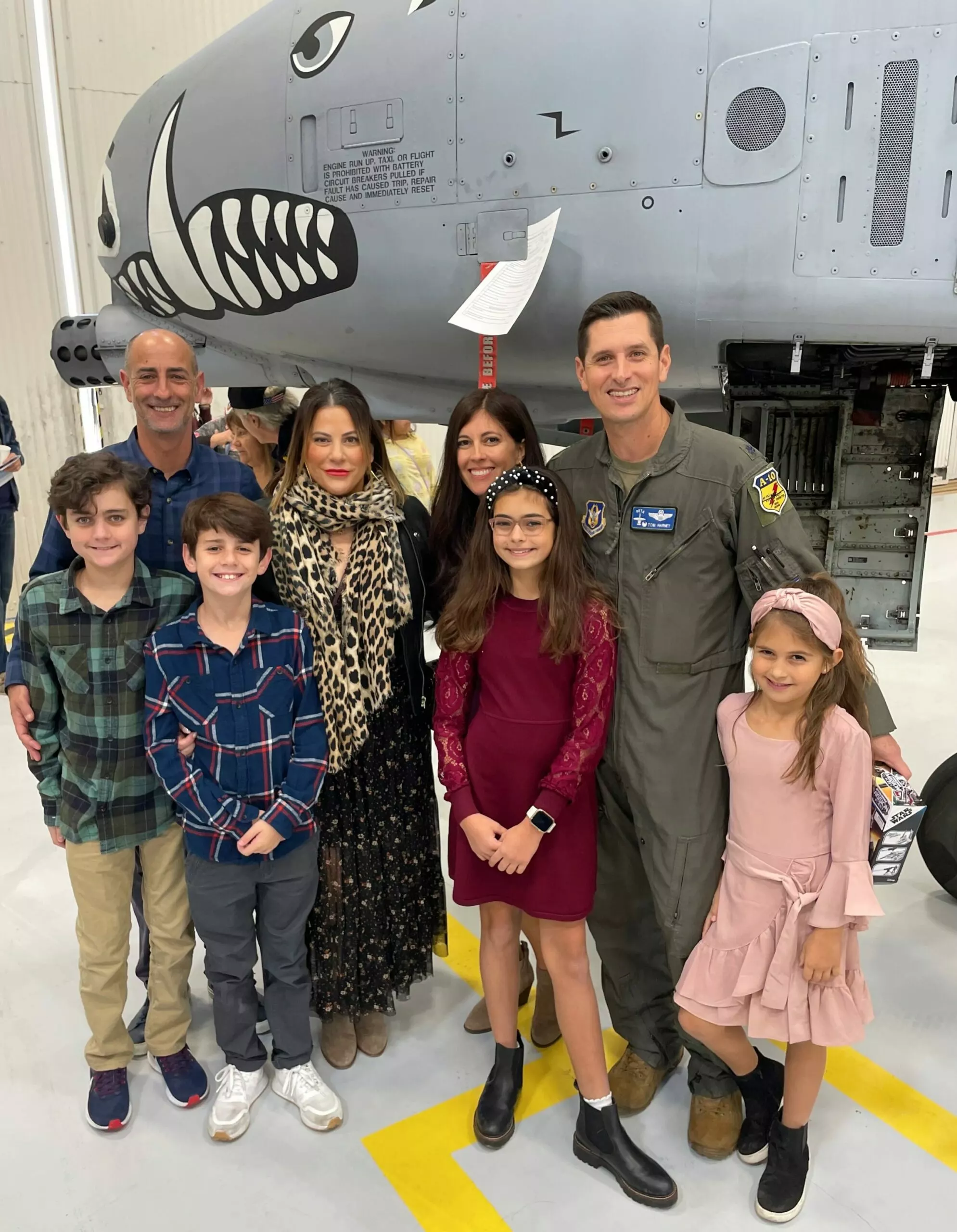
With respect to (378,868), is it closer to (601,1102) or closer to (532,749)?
(532,749)

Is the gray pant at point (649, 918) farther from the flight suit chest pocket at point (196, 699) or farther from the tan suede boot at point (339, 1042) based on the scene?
the flight suit chest pocket at point (196, 699)

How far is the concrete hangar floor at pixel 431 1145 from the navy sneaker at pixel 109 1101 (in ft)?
0.12

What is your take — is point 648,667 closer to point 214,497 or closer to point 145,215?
point 214,497

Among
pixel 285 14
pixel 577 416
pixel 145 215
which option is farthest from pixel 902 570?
pixel 145 215

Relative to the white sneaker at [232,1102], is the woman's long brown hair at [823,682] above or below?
above

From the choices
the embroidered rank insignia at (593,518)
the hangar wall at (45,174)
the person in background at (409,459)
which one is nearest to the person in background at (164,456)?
the embroidered rank insignia at (593,518)

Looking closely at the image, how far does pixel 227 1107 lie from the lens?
2.20 meters

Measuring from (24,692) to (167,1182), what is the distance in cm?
124

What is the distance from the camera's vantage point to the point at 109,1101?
223 centimetres

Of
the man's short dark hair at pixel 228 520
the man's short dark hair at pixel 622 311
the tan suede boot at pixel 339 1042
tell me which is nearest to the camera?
the man's short dark hair at pixel 622 311

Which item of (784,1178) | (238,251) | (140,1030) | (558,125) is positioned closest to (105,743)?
(140,1030)

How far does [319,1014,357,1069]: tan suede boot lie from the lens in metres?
2.43

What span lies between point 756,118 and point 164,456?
6.08 feet

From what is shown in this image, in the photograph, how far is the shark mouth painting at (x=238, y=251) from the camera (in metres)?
3.08
